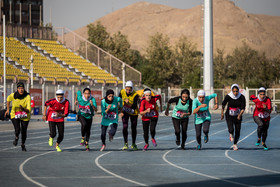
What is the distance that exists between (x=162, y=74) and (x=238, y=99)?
92.4 m

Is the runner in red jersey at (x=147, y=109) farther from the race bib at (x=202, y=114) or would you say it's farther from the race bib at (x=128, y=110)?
the race bib at (x=202, y=114)

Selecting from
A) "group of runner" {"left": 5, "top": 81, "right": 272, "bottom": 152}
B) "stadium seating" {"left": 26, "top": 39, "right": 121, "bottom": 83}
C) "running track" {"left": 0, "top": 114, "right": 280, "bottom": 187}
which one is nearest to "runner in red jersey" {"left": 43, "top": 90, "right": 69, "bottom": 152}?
"group of runner" {"left": 5, "top": 81, "right": 272, "bottom": 152}

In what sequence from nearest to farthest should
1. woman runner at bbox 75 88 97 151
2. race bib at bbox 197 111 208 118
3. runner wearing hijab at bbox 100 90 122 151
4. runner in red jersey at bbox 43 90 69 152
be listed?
1. runner in red jersey at bbox 43 90 69 152
2. runner wearing hijab at bbox 100 90 122 151
3. woman runner at bbox 75 88 97 151
4. race bib at bbox 197 111 208 118

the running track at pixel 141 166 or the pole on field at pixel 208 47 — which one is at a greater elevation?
the pole on field at pixel 208 47

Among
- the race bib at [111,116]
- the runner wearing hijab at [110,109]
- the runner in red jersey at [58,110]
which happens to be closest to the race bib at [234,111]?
the runner wearing hijab at [110,109]

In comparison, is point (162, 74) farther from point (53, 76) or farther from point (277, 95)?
point (53, 76)

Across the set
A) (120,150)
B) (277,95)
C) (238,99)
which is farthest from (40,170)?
(277,95)

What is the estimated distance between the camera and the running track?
37.9ft

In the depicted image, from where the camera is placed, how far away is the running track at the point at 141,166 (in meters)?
11.5

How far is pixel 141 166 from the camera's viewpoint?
1433cm

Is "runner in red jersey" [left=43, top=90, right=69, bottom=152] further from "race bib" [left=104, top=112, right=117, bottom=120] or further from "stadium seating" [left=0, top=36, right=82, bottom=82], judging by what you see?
"stadium seating" [left=0, top=36, right=82, bottom=82]

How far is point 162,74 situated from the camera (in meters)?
111

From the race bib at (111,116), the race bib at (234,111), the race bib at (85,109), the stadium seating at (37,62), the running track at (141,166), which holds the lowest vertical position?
the running track at (141,166)

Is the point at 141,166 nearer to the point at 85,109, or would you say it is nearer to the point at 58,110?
the point at 58,110
